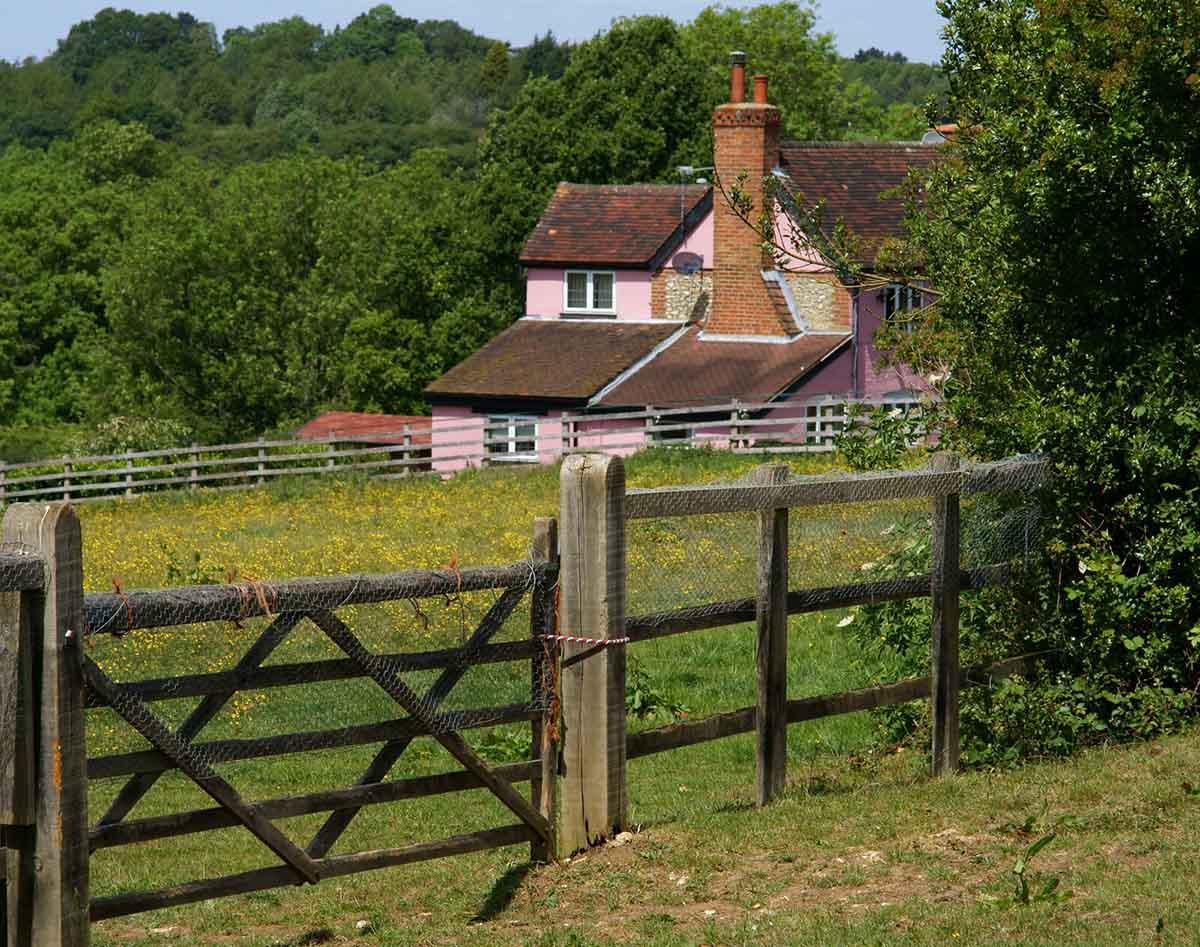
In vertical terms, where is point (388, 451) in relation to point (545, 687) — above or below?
below

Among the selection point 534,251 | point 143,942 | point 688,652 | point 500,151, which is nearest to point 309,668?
point 143,942

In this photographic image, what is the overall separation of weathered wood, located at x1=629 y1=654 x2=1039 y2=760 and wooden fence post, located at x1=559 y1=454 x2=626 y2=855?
187mm

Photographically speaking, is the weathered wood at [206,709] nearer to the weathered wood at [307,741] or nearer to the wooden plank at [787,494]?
the weathered wood at [307,741]

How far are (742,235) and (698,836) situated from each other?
36.3 meters

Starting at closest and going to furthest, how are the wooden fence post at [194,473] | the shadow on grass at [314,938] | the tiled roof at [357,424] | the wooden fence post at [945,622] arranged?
1. the shadow on grass at [314,938]
2. the wooden fence post at [945,622]
3. the wooden fence post at [194,473]
4. the tiled roof at [357,424]

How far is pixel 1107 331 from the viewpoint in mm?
9523

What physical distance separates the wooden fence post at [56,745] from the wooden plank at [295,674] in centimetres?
21

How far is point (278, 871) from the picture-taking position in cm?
684

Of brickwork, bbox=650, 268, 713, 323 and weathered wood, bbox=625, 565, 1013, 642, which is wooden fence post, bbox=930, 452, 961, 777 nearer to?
weathered wood, bbox=625, 565, 1013, 642

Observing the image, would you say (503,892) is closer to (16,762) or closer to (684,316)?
(16,762)

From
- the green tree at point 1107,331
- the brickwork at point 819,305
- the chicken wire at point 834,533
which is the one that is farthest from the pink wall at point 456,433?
the green tree at point 1107,331

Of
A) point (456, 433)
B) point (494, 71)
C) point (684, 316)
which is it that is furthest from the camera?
point (494, 71)

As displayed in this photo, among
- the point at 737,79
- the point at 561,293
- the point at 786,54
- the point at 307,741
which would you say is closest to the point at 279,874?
the point at 307,741

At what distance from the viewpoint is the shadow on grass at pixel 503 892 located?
7172mm
